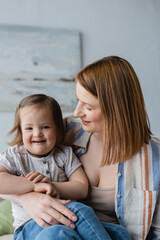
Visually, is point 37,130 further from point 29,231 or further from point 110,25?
point 110,25

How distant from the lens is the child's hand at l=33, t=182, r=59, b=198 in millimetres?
1183

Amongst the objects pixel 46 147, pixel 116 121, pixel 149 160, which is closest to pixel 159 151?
pixel 149 160

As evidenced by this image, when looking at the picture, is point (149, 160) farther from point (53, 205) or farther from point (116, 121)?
point (53, 205)

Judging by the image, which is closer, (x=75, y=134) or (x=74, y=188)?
(x=74, y=188)

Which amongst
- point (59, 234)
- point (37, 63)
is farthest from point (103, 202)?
point (37, 63)

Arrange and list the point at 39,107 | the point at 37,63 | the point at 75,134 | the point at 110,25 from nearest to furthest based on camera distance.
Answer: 1. the point at 39,107
2. the point at 75,134
3. the point at 37,63
4. the point at 110,25

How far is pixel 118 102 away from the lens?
129 centimetres

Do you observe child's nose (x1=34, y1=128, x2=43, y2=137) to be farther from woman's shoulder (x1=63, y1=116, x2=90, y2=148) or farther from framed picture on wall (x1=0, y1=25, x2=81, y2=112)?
framed picture on wall (x1=0, y1=25, x2=81, y2=112)

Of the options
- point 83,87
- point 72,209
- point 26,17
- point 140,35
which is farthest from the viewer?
point 140,35

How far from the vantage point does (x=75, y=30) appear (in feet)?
11.6

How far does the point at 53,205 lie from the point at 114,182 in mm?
346

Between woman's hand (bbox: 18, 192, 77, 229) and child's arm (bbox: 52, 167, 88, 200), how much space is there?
10 centimetres

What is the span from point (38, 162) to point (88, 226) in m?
0.43

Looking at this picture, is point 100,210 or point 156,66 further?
point 156,66
